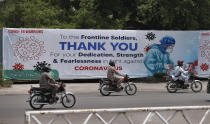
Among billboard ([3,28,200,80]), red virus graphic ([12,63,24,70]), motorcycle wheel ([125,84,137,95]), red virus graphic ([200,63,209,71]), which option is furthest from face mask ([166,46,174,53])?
red virus graphic ([12,63,24,70])

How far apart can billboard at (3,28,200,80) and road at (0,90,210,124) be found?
3680mm

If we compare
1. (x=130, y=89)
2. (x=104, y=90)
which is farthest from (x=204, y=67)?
(x=104, y=90)

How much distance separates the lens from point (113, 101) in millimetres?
15789

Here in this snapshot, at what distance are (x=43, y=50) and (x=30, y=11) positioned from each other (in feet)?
13.8

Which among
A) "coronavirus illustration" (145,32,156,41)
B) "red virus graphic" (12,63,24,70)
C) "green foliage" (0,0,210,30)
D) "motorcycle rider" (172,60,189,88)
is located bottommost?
"motorcycle rider" (172,60,189,88)

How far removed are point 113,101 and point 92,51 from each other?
690cm

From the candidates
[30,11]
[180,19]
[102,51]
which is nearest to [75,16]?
[30,11]

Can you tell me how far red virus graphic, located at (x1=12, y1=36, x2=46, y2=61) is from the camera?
832 inches

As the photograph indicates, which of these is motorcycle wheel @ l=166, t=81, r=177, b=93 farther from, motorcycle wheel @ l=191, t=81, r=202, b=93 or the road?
motorcycle wheel @ l=191, t=81, r=202, b=93

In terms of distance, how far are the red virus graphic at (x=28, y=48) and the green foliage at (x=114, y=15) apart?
3193 millimetres

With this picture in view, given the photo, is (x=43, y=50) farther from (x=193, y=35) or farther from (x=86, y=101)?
(x=193, y=35)

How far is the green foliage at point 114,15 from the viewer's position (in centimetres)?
2508

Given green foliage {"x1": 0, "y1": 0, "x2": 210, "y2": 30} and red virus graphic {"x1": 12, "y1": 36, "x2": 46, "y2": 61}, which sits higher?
green foliage {"x1": 0, "y1": 0, "x2": 210, "y2": 30}

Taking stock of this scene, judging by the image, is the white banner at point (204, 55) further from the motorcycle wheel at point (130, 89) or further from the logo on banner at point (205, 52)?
the motorcycle wheel at point (130, 89)
